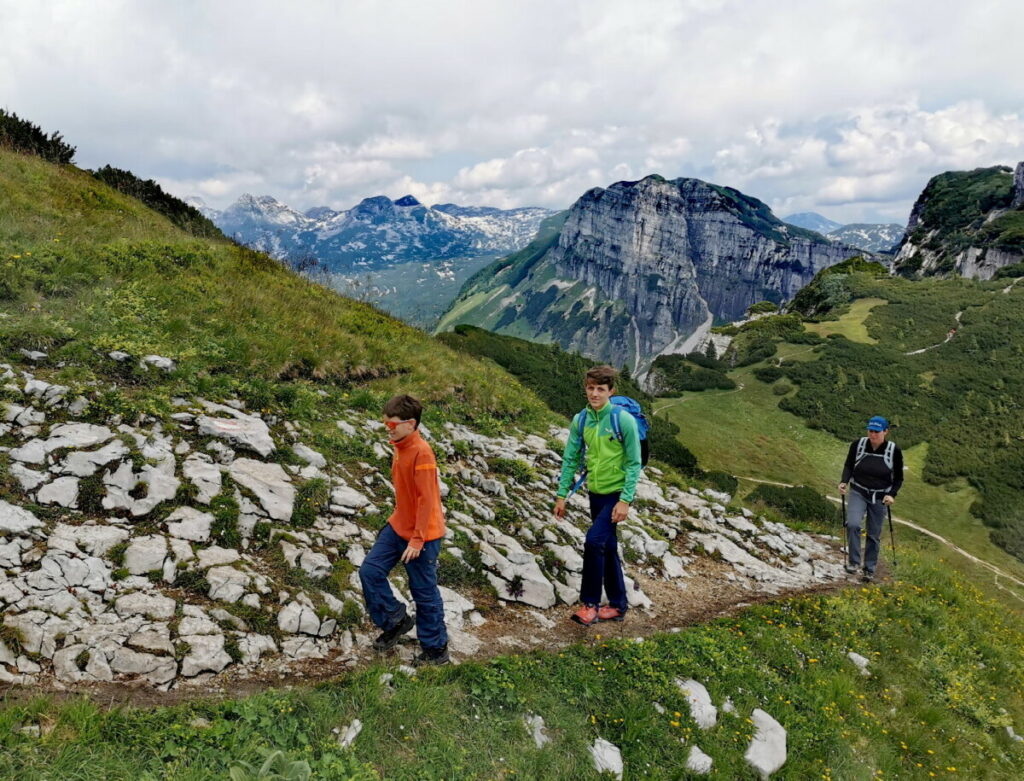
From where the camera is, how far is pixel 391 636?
18.9ft

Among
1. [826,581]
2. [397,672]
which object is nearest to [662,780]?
[397,672]

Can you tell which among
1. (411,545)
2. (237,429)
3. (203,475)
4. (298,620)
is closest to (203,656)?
(298,620)

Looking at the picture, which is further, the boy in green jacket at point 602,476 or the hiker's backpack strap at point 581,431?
the hiker's backpack strap at point 581,431

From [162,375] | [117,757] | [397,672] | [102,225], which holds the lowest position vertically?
[397,672]

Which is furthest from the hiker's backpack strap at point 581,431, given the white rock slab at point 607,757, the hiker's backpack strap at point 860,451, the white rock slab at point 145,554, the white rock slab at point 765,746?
the hiker's backpack strap at point 860,451

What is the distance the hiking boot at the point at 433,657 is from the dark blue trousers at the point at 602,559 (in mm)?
2433

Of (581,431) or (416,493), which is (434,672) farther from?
(581,431)

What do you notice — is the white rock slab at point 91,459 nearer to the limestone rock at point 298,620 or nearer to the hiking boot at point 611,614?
the limestone rock at point 298,620

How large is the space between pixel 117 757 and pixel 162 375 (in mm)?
7091

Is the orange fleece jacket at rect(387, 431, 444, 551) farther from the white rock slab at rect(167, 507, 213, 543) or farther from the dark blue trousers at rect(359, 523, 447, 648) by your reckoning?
the white rock slab at rect(167, 507, 213, 543)

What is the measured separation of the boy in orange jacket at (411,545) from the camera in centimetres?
537

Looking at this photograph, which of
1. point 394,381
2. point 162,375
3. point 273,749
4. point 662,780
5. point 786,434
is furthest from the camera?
point 786,434

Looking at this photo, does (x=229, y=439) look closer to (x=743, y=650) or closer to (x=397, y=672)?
(x=397, y=672)

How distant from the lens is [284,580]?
20.1ft
